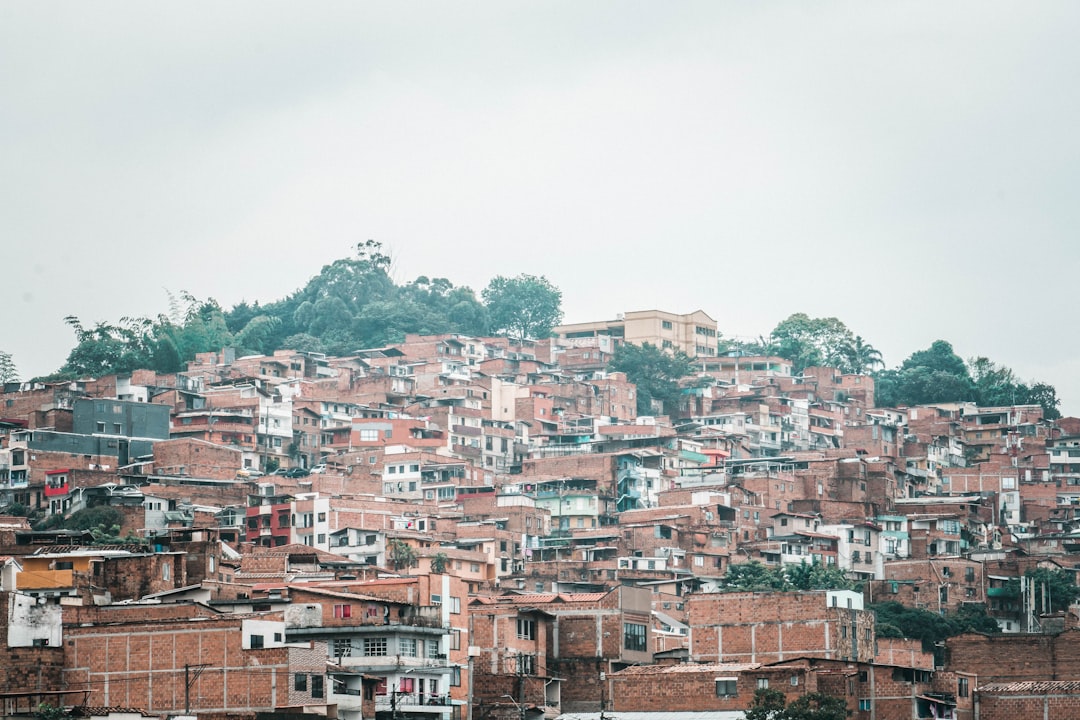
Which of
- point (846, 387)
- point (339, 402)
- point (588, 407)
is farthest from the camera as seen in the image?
point (846, 387)

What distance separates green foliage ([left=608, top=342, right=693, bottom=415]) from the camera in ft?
383

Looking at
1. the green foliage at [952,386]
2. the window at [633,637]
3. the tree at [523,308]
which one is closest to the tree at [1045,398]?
the green foliage at [952,386]

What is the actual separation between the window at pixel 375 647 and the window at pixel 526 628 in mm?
6793

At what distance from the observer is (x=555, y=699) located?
55.2m

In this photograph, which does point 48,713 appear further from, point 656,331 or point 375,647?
point 656,331

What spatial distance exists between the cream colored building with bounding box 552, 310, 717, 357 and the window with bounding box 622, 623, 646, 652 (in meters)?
64.9

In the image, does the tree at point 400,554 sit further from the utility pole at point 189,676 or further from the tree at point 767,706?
the utility pole at point 189,676

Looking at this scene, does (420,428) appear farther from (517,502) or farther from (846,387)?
(846,387)

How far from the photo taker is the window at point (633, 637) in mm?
58156

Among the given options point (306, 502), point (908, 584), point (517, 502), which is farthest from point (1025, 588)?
point (306, 502)

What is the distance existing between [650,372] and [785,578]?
42.7 meters

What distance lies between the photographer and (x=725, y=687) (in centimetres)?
5266

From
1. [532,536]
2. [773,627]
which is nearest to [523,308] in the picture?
[532,536]

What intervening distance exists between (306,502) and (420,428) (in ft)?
59.8
